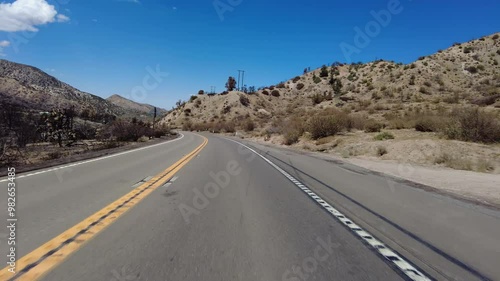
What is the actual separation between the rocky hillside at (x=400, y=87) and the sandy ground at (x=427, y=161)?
11.5 meters

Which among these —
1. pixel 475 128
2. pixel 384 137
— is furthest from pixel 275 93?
pixel 475 128

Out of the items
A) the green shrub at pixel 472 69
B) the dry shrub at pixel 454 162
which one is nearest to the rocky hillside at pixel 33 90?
the dry shrub at pixel 454 162

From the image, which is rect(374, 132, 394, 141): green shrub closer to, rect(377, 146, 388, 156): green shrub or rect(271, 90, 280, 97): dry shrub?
rect(377, 146, 388, 156): green shrub

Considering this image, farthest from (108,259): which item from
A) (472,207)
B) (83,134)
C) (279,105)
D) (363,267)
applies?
(279,105)

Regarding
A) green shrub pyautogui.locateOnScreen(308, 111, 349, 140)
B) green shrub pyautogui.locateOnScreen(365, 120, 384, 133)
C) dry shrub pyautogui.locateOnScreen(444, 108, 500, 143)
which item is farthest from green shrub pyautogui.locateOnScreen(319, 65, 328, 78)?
dry shrub pyautogui.locateOnScreen(444, 108, 500, 143)

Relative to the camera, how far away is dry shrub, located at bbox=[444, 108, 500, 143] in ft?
69.7

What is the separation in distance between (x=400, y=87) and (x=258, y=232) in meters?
61.5

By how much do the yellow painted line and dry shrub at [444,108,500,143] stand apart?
19.2 metres

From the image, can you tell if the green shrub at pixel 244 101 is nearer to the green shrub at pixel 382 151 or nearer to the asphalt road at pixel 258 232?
the green shrub at pixel 382 151

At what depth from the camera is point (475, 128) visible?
21625 millimetres

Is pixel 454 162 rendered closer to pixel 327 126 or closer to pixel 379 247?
pixel 379 247

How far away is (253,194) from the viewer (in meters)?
9.94

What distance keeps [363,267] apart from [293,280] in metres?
1.00

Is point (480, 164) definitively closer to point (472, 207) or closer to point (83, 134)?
point (472, 207)
